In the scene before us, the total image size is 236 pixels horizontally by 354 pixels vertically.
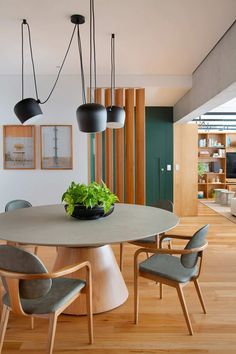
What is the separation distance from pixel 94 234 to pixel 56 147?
290 centimetres

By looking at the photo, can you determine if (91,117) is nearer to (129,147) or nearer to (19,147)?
(129,147)

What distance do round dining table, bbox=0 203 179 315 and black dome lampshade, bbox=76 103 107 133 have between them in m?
0.75

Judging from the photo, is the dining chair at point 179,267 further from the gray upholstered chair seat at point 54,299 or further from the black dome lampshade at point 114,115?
the black dome lampshade at point 114,115

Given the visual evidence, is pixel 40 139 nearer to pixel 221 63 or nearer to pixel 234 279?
pixel 221 63

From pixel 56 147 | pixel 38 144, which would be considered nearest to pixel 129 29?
pixel 56 147

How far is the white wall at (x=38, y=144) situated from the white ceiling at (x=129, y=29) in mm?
375

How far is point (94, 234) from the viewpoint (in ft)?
6.75

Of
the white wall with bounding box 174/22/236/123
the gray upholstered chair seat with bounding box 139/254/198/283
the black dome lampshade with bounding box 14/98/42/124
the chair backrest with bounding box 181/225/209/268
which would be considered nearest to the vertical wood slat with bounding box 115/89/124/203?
the white wall with bounding box 174/22/236/123

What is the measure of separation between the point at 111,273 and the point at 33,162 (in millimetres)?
2695

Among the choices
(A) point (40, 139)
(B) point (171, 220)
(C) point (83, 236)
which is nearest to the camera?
(C) point (83, 236)

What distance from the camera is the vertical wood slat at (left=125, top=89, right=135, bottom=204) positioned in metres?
4.84

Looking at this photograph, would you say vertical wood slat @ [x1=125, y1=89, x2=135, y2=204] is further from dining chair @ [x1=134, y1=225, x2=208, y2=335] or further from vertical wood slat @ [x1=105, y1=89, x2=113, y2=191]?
dining chair @ [x1=134, y1=225, x2=208, y2=335]

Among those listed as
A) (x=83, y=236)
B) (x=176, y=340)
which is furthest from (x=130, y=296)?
(x=83, y=236)

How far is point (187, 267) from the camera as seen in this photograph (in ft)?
6.93
